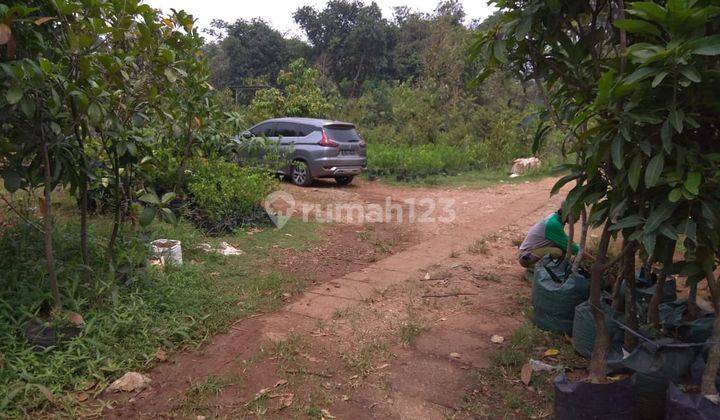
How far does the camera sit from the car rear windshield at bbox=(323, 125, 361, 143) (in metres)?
12.3

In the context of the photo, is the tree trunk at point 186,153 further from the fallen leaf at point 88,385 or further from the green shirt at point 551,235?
the green shirt at point 551,235

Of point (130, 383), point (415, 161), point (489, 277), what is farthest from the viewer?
point (415, 161)

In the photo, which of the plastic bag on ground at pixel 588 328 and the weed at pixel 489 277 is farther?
the weed at pixel 489 277

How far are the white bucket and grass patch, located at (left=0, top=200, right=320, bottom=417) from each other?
11 centimetres

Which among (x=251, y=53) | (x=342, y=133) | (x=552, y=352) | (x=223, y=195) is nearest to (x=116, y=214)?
(x=223, y=195)

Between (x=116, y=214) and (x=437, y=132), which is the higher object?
(x=437, y=132)

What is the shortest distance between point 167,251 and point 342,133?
24.0ft

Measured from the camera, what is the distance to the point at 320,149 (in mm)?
12148

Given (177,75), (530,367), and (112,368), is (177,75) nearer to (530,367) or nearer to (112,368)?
(112,368)

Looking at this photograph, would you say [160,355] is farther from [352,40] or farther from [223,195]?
[352,40]

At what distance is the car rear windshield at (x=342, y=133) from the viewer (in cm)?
1230

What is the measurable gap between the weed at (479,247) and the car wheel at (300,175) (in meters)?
5.39

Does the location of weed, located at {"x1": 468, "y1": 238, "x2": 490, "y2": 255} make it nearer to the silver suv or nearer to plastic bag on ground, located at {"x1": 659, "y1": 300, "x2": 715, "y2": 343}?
plastic bag on ground, located at {"x1": 659, "y1": 300, "x2": 715, "y2": 343}

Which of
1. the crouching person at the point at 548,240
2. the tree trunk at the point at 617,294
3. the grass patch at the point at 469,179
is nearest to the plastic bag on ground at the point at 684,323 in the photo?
the tree trunk at the point at 617,294
